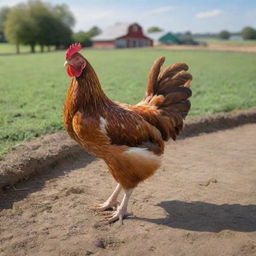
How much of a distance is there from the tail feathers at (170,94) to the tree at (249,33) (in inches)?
3384

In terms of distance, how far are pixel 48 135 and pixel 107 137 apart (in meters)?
2.95

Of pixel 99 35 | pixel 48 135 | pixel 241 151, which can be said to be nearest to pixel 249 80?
pixel 241 151

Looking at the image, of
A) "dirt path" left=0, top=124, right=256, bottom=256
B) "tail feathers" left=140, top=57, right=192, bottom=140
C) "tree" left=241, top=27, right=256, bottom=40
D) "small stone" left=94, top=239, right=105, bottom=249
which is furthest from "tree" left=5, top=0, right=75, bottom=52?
"small stone" left=94, top=239, right=105, bottom=249

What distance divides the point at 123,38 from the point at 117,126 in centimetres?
6979

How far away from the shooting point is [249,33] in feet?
273

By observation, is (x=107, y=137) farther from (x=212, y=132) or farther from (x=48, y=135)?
(x=212, y=132)

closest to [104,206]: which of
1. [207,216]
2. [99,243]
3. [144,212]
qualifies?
[144,212]

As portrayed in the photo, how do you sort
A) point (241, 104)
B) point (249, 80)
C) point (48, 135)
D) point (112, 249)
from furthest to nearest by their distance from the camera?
point (249, 80)
point (241, 104)
point (48, 135)
point (112, 249)

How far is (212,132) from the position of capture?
24.5 ft

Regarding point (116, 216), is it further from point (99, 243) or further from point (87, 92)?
point (87, 92)

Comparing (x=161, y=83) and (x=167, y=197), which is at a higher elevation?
(x=161, y=83)

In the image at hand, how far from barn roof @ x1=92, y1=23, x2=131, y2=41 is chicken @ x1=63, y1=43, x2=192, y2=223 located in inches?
2682

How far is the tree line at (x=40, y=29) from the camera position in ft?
190

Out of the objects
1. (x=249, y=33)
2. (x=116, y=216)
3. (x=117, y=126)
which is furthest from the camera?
(x=249, y=33)
